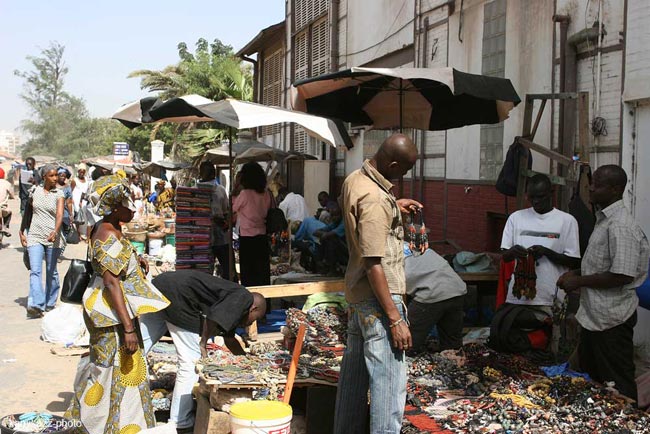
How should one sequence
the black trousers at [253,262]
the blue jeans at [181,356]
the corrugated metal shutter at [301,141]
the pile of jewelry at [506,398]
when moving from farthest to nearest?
the corrugated metal shutter at [301,141] < the black trousers at [253,262] < the blue jeans at [181,356] < the pile of jewelry at [506,398]

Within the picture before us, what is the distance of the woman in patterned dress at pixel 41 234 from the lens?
9695 mm

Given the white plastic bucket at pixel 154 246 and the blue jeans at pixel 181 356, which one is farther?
the white plastic bucket at pixel 154 246

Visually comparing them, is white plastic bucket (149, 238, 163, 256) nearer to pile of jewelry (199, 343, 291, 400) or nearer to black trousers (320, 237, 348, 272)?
black trousers (320, 237, 348, 272)

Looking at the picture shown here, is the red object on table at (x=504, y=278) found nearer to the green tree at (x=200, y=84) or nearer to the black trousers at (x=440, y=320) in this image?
the black trousers at (x=440, y=320)

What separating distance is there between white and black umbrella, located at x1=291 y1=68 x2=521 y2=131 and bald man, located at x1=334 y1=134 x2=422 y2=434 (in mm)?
2606

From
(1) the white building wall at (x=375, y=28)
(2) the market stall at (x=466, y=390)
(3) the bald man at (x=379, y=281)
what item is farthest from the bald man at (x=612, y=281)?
(1) the white building wall at (x=375, y=28)

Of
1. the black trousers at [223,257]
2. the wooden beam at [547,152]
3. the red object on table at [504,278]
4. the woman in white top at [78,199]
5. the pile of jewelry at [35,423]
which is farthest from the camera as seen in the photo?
the woman in white top at [78,199]

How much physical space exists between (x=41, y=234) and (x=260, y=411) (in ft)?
20.8

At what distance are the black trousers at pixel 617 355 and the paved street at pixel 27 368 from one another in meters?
4.41

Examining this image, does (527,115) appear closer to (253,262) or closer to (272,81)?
(253,262)

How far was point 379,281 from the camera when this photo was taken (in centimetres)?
409

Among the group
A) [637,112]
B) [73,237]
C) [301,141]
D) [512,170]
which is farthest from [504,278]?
[301,141]

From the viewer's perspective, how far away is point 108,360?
490 cm

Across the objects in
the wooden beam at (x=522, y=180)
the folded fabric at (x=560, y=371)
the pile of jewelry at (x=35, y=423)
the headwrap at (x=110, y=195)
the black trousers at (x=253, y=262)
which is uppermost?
the wooden beam at (x=522, y=180)
